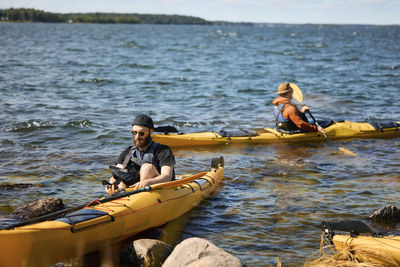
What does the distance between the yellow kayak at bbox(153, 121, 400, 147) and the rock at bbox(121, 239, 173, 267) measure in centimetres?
467

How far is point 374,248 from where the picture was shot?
15.1ft

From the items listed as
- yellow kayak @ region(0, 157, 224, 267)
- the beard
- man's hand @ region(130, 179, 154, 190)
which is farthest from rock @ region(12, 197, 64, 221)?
the beard

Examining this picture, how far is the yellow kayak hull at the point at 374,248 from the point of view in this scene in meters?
4.54

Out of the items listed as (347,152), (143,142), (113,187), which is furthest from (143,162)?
(347,152)

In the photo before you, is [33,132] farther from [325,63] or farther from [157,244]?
[325,63]

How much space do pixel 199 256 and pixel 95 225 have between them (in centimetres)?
124

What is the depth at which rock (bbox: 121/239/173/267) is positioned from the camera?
4.73m

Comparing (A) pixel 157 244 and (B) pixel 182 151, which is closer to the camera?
(A) pixel 157 244

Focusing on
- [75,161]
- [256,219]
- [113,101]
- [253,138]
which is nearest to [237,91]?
[113,101]

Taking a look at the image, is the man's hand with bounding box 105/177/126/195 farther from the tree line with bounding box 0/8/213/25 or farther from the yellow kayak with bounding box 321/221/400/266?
the tree line with bounding box 0/8/213/25

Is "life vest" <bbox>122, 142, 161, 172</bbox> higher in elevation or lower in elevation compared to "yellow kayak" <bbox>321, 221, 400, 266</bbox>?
higher

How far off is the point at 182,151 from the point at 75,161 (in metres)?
2.28

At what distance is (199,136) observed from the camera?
1015 cm

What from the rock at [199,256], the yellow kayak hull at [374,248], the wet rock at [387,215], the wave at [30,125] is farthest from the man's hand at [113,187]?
the wave at [30,125]
